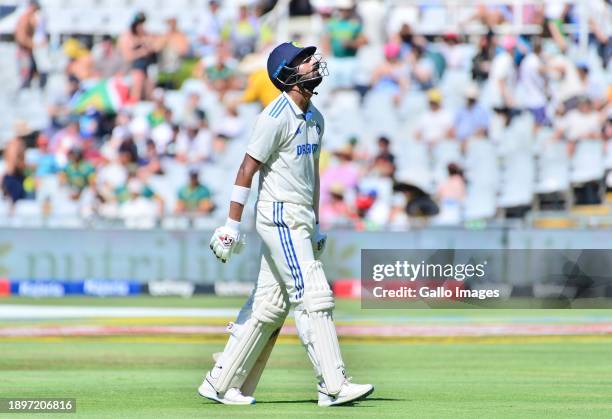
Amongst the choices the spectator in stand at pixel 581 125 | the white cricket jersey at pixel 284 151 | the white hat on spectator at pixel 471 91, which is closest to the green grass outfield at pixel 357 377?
the white cricket jersey at pixel 284 151

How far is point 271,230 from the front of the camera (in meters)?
7.16

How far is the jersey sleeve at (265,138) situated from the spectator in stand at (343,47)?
41.3 feet

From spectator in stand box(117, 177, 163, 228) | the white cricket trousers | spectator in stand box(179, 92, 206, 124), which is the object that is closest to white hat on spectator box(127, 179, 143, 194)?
spectator in stand box(117, 177, 163, 228)

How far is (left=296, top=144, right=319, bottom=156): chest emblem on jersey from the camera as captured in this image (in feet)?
23.6

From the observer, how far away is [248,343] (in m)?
7.30

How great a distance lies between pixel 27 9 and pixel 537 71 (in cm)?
815

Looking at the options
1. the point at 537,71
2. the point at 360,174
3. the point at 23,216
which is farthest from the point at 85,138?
the point at 537,71

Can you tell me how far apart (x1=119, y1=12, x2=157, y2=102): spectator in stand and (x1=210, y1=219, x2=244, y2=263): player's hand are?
44.0ft

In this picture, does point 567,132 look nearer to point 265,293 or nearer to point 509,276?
point 509,276

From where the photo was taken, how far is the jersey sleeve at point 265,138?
7.07m

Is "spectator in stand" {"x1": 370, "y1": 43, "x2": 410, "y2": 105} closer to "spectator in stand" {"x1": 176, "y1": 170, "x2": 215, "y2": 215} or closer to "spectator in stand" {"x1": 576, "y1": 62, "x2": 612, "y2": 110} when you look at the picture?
"spectator in stand" {"x1": 576, "y1": 62, "x2": 612, "y2": 110}

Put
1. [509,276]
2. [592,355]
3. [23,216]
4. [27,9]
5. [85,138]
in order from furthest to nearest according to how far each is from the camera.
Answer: [27,9] < [85,138] < [23,216] < [509,276] < [592,355]

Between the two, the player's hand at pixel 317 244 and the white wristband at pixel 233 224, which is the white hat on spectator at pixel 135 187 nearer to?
the player's hand at pixel 317 244

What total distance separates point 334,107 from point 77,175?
12.4 ft
